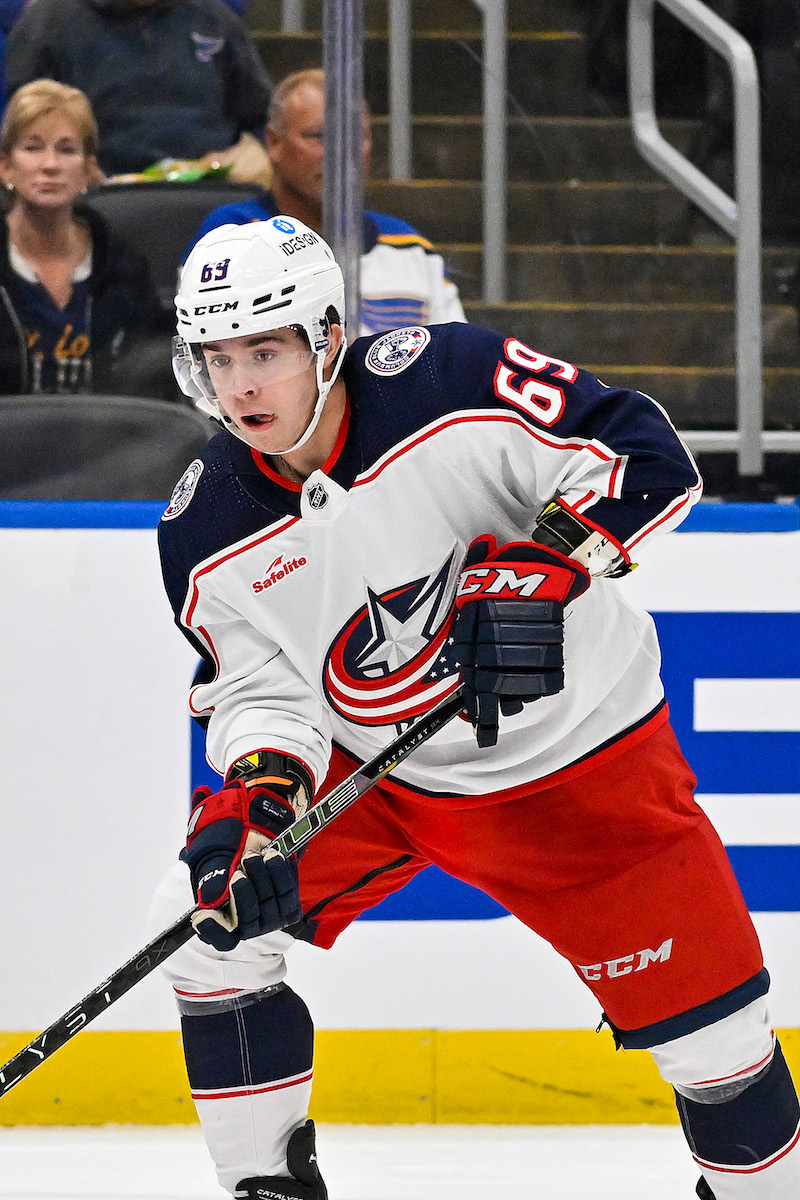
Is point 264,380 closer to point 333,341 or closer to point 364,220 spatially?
point 333,341

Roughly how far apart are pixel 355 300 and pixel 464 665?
1.04 meters

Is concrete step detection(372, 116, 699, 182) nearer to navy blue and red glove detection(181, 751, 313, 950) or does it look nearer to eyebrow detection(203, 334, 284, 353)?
eyebrow detection(203, 334, 284, 353)

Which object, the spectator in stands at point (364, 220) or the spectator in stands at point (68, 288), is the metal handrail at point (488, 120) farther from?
the spectator in stands at point (68, 288)

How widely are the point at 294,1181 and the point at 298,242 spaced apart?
121 cm

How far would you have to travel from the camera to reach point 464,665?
1771 millimetres

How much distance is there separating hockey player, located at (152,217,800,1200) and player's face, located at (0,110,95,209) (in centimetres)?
101

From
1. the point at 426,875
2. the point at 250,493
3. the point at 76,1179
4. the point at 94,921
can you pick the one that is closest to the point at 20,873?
the point at 94,921

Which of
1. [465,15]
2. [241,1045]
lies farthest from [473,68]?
[241,1045]

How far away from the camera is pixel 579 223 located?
2.73 metres

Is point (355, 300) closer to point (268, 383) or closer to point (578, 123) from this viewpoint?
point (578, 123)

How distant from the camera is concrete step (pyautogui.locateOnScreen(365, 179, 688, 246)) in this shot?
8.89ft

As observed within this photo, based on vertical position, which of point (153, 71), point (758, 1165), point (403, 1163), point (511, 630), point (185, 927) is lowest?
point (403, 1163)

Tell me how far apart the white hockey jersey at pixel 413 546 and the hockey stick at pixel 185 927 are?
0.08 meters

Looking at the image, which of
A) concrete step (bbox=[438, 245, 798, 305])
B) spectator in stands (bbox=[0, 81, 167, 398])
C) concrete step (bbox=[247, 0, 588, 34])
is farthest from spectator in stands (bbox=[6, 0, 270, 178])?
concrete step (bbox=[438, 245, 798, 305])
